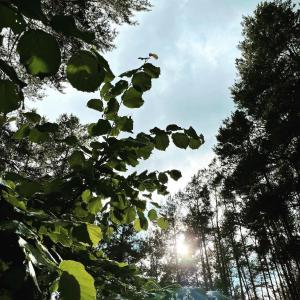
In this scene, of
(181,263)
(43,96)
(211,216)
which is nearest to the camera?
(43,96)

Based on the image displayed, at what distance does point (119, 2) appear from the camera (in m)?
9.80

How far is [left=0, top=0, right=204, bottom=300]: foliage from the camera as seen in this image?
593 mm

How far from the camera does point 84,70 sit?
0.66 m

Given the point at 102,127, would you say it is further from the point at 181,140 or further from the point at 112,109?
the point at 181,140

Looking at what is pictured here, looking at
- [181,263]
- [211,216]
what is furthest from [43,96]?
[181,263]

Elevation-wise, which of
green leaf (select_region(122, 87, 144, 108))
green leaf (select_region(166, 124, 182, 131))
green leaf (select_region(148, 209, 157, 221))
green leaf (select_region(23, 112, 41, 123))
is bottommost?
green leaf (select_region(148, 209, 157, 221))

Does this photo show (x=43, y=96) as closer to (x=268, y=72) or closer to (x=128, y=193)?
(x=268, y=72)

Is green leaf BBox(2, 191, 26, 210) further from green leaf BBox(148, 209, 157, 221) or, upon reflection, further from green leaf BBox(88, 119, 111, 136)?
green leaf BBox(148, 209, 157, 221)

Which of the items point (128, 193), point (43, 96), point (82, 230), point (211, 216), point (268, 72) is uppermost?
point (211, 216)

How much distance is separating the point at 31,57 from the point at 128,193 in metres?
1.05

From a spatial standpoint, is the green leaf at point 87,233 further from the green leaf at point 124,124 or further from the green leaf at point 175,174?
the green leaf at point 175,174

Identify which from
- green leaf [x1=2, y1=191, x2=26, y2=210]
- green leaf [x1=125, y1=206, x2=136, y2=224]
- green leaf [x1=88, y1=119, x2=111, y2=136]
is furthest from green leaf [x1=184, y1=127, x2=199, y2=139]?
green leaf [x1=2, y1=191, x2=26, y2=210]

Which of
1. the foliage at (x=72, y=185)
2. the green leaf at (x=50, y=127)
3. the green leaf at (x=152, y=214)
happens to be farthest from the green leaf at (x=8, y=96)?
the green leaf at (x=152, y=214)

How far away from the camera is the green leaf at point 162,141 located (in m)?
1.50
